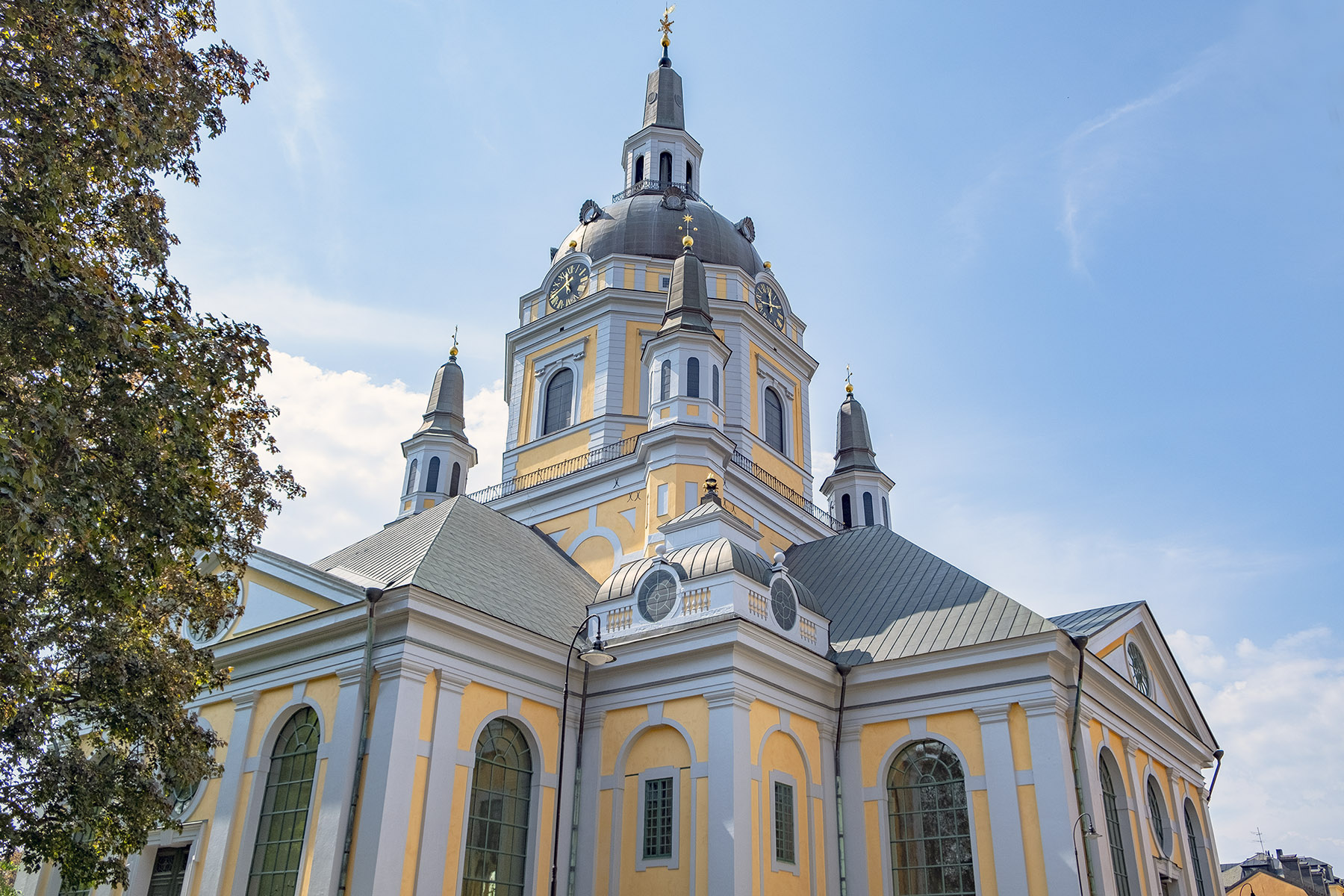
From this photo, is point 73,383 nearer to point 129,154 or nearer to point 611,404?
point 129,154

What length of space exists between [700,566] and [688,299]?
860cm

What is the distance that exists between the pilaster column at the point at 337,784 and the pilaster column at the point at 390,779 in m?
0.27

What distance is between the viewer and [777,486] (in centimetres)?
2636

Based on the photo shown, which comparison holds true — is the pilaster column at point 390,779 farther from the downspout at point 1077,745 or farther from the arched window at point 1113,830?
the arched window at point 1113,830

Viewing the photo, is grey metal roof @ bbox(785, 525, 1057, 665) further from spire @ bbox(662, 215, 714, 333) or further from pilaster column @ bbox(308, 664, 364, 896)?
pilaster column @ bbox(308, 664, 364, 896)

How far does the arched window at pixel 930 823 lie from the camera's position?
16562 mm

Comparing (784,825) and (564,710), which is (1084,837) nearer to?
(784,825)

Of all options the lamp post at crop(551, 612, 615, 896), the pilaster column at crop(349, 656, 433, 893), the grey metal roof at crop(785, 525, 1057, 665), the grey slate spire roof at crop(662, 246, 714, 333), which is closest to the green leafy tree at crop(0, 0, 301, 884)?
the pilaster column at crop(349, 656, 433, 893)

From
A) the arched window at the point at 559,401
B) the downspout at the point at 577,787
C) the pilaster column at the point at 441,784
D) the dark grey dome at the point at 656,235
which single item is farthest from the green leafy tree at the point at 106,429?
the dark grey dome at the point at 656,235

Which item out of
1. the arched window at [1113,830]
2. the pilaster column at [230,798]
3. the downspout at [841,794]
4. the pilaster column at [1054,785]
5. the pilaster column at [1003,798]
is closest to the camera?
the pilaster column at [1054,785]

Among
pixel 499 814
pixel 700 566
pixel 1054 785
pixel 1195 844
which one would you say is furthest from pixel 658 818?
pixel 1195 844

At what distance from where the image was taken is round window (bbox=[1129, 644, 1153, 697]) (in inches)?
827

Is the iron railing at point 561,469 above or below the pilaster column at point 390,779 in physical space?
above

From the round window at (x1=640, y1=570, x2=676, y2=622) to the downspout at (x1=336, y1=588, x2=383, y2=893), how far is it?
4.65 m
